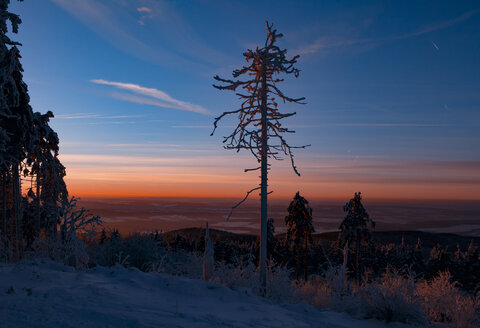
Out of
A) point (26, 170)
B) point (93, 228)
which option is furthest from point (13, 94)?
point (93, 228)

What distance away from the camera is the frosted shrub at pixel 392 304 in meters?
8.15

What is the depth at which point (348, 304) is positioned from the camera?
353 inches

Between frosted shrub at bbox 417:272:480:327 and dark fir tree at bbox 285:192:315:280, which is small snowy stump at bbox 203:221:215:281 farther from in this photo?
dark fir tree at bbox 285:192:315:280

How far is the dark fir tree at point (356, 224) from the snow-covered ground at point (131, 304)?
27.9 m

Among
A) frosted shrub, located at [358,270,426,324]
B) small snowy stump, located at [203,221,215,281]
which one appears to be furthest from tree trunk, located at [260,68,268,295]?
frosted shrub, located at [358,270,426,324]

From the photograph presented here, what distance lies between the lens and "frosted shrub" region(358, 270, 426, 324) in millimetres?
8148

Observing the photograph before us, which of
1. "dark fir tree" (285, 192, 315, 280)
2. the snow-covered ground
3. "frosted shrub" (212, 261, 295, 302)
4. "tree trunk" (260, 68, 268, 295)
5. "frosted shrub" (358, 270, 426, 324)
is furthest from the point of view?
"dark fir tree" (285, 192, 315, 280)

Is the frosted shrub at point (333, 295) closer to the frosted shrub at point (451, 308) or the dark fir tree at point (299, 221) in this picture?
the frosted shrub at point (451, 308)

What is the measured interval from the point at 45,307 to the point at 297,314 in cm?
531

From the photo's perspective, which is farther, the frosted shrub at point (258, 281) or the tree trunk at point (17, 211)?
the tree trunk at point (17, 211)

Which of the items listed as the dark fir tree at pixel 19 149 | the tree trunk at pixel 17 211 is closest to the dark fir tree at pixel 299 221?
the dark fir tree at pixel 19 149

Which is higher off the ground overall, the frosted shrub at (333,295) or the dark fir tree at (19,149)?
the dark fir tree at (19,149)

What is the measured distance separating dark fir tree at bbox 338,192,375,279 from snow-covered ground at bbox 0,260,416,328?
91.4ft

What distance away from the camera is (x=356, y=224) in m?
35.0
